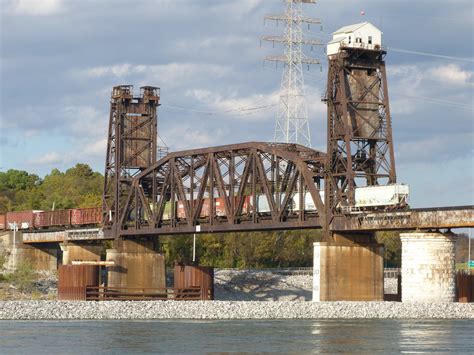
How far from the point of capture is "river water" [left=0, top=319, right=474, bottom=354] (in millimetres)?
55000

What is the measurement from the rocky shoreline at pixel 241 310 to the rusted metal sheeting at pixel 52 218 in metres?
60.0

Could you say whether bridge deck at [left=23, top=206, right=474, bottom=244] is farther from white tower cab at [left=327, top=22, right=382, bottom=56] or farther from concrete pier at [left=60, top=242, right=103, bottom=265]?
concrete pier at [left=60, top=242, right=103, bottom=265]

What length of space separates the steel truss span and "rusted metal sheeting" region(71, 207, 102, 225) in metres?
7.02

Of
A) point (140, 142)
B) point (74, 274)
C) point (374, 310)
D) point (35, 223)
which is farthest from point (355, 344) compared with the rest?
point (35, 223)

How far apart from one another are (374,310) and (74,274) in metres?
32.2

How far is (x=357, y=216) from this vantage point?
8900 cm

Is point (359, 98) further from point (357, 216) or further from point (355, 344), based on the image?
point (355, 344)

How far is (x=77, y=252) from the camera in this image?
14000 cm

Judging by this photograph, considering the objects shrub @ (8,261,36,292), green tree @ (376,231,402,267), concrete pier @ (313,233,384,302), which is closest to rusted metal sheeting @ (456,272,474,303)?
concrete pier @ (313,233,384,302)

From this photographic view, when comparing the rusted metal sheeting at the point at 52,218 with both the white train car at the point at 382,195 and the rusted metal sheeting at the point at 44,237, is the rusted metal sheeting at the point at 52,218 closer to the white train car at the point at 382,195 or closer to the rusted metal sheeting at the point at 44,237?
the rusted metal sheeting at the point at 44,237

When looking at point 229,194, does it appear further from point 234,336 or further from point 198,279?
point 234,336

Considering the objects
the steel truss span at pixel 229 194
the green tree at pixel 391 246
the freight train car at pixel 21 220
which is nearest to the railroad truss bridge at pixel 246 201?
the steel truss span at pixel 229 194

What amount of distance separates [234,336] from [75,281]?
137 feet

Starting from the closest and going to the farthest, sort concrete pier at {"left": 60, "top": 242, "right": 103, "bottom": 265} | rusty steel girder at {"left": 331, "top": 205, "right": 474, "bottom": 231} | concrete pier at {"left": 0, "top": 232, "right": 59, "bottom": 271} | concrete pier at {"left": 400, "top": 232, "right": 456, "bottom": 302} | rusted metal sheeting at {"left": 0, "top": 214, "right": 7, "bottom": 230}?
1. rusty steel girder at {"left": 331, "top": 205, "right": 474, "bottom": 231}
2. concrete pier at {"left": 400, "top": 232, "right": 456, "bottom": 302}
3. concrete pier at {"left": 60, "top": 242, "right": 103, "bottom": 265}
4. concrete pier at {"left": 0, "top": 232, "right": 59, "bottom": 271}
5. rusted metal sheeting at {"left": 0, "top": 214, "right": 7, "bottom": 230}
